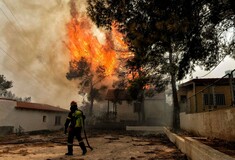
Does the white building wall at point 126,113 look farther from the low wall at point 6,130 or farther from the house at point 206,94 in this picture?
the low wall at point 6,130

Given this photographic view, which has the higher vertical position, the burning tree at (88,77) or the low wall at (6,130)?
the burning tree at (88,77)

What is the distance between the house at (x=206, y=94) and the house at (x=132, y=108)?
10763mm

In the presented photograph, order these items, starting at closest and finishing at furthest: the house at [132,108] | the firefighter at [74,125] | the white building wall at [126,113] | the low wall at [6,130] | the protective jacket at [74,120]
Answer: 1. the firefighter at [74,125]
2. the protective jacket at [74,120]
3. the low wall at [6,130]
4. the house at [132,108]
5. the white building wall at [126,113]

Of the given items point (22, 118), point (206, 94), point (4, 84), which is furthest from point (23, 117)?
point (4, 84)

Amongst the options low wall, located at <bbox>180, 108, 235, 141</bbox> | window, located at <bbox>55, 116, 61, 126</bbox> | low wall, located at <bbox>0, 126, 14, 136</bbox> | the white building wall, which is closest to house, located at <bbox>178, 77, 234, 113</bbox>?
low wall, located at <bbox>180, 108, 235, 141</bbox>

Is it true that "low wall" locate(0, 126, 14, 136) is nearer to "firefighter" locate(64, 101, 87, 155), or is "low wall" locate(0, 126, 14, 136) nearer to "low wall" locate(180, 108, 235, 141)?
"firefighter" locate(64, 101, 87, 155)

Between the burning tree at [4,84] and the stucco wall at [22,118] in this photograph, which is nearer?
the stucco wall at [22,118]

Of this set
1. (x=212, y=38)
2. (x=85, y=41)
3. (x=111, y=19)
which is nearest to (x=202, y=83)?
(x=212, y=38)

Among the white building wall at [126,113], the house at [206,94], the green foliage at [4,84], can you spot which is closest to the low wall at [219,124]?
the house at [206,94]

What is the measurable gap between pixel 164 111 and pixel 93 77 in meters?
15.0

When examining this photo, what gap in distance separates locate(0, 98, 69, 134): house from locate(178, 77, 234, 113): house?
15912mm

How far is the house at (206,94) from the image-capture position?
29.1 ft

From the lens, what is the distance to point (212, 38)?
1007 cm

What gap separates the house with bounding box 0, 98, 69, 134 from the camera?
64.4 feet
